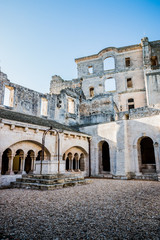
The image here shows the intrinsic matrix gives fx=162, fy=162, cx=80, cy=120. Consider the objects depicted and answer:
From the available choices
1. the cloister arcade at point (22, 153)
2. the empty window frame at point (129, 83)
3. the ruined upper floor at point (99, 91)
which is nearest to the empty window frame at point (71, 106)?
the ruined upper floor at point (99, 91)

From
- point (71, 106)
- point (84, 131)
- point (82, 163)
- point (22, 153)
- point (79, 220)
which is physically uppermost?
point (71, 106)

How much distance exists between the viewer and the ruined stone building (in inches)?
434

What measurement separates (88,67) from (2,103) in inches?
826

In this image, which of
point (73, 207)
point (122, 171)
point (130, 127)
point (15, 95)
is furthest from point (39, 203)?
point (15, 95)

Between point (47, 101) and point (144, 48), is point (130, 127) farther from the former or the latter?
point (144, 48)

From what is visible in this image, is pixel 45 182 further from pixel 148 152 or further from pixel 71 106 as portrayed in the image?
pixel 148 152

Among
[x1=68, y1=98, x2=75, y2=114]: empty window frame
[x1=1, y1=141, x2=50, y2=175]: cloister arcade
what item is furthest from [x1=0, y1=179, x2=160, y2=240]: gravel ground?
[x1=68, y1=98, x2=75, y2=114]: empty window frame

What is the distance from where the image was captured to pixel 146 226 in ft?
10.7

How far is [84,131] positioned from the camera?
1733cm

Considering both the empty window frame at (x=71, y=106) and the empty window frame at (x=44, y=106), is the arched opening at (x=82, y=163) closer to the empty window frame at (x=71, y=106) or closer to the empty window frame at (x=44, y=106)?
the empty window frame at (x=44, y=106)

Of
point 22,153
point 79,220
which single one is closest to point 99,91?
point 22,153

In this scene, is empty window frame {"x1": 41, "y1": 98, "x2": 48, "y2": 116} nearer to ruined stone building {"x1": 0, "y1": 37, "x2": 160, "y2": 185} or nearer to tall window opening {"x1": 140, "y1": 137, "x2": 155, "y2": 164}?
ruined stone building {"x1": 0, "y1": 37, "x2": 160, "y2": 185}

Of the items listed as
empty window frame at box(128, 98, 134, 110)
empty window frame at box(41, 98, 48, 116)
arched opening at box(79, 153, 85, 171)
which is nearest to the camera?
arched opening at box(79, 153, 85, 171)

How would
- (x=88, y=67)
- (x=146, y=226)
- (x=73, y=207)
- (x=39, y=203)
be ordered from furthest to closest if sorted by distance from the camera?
1. (x=88, y=67)
2. (x=39, y=203)
3. (x=73, y=207)
4. (x=146, y=226)
